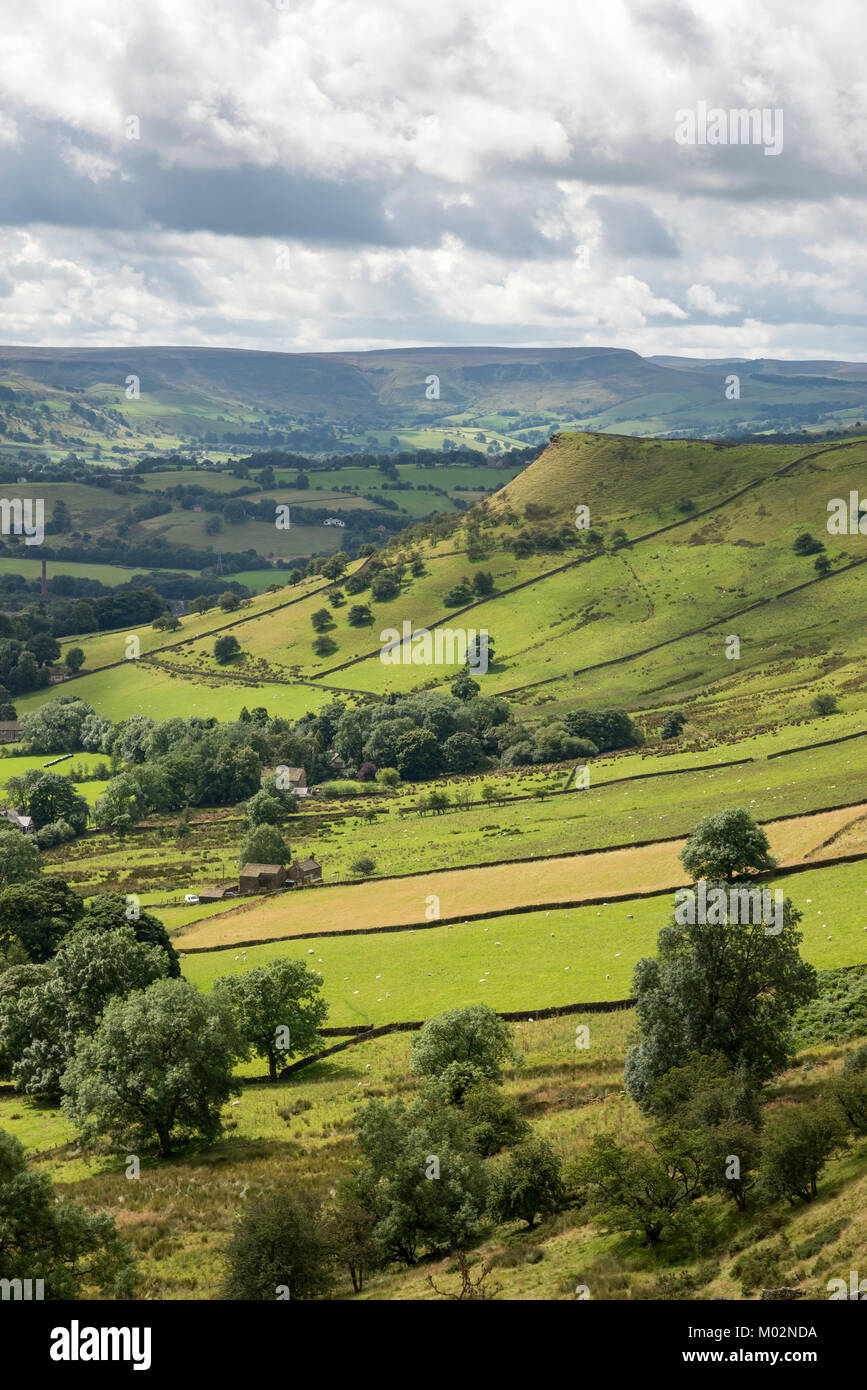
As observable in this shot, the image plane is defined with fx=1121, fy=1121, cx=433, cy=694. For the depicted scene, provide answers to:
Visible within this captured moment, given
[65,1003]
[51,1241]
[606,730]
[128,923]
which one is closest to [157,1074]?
[65,1003]

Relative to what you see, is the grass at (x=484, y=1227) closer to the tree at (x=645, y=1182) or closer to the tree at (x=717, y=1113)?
the tree at (x=645, y=1182)

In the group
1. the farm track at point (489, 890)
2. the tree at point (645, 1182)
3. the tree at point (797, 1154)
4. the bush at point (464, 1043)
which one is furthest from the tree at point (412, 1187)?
the farm track at point (489, 890)

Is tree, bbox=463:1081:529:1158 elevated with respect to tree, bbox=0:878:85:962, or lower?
lower

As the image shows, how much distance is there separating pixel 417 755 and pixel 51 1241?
117 meters

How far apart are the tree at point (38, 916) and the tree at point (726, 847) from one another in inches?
1666

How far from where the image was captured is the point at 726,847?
63.7m

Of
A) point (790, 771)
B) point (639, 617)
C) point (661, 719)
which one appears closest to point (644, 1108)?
point (790, 771)

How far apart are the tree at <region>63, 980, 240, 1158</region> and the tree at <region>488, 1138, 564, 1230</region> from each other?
54.7 ft

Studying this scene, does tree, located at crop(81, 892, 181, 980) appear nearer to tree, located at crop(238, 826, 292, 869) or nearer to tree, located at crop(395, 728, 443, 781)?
tree, located at crop(238, 826, 292, 869)

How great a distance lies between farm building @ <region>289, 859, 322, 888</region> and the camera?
101 meters

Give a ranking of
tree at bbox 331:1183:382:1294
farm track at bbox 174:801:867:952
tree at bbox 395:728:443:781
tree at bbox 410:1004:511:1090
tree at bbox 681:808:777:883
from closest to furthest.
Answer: tree at bbox 331:1183:382:1294 → tree at bbox 410:1004:511:1090 → tree at bbox 681:808:777:883 → farm track at bbox 174:801:867:952 → tree at bbox 395:728:443:781

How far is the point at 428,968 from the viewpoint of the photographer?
225 ft

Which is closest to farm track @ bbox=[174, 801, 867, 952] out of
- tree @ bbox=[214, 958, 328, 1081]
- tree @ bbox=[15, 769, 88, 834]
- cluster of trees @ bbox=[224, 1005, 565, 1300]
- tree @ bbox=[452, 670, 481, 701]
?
tree @ bbox=[214, 958, 328, 1081]

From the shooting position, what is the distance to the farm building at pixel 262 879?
100375 mm
